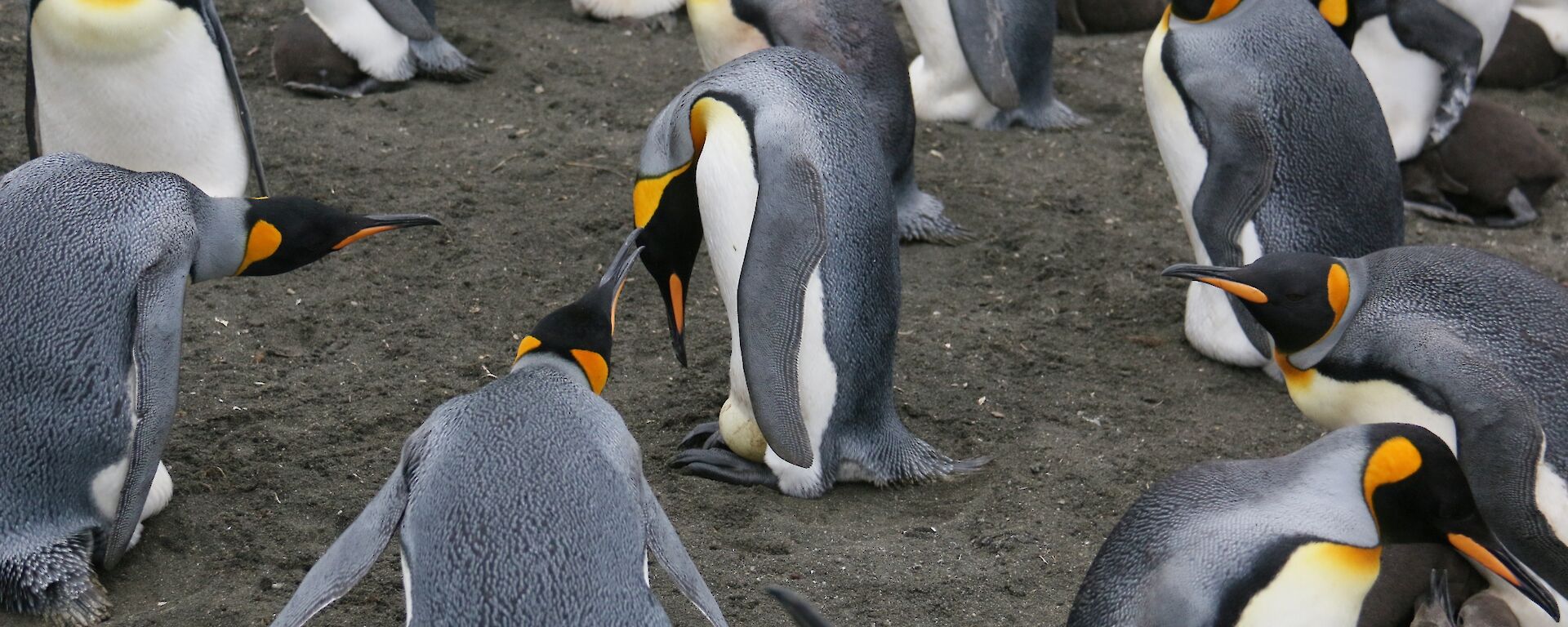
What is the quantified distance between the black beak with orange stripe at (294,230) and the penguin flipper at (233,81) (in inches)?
41.4

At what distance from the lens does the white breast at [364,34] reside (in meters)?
5.59

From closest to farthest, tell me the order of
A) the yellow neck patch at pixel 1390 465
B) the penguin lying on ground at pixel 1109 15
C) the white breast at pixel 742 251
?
the yellow neck patch at pixel 1390 465 < the white breast at pixel 742 251 < the penguin lying on ground at pixel 1109 15

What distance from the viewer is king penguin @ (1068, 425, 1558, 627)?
2385mm

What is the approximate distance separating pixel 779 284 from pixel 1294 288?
104 cm

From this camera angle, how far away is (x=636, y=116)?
5543 mm

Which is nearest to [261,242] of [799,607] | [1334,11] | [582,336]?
[582,336]

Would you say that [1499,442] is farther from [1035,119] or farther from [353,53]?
A: [353,53]

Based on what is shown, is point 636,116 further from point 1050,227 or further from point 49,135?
point 49,135

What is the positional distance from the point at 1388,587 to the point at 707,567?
4.21 feet

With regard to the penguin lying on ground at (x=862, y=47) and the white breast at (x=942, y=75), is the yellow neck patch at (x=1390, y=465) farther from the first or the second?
the white breast at (x=942, y=75)

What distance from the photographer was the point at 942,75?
580 centimetres

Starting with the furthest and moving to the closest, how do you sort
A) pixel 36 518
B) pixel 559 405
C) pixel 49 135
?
pixel 49 135, pixel 36 518, pixel 559 405

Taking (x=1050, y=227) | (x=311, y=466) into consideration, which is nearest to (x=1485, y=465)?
(x=1050, y=227)

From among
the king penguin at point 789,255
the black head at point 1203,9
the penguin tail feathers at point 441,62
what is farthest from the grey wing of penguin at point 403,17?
the black head at point 1203,9
